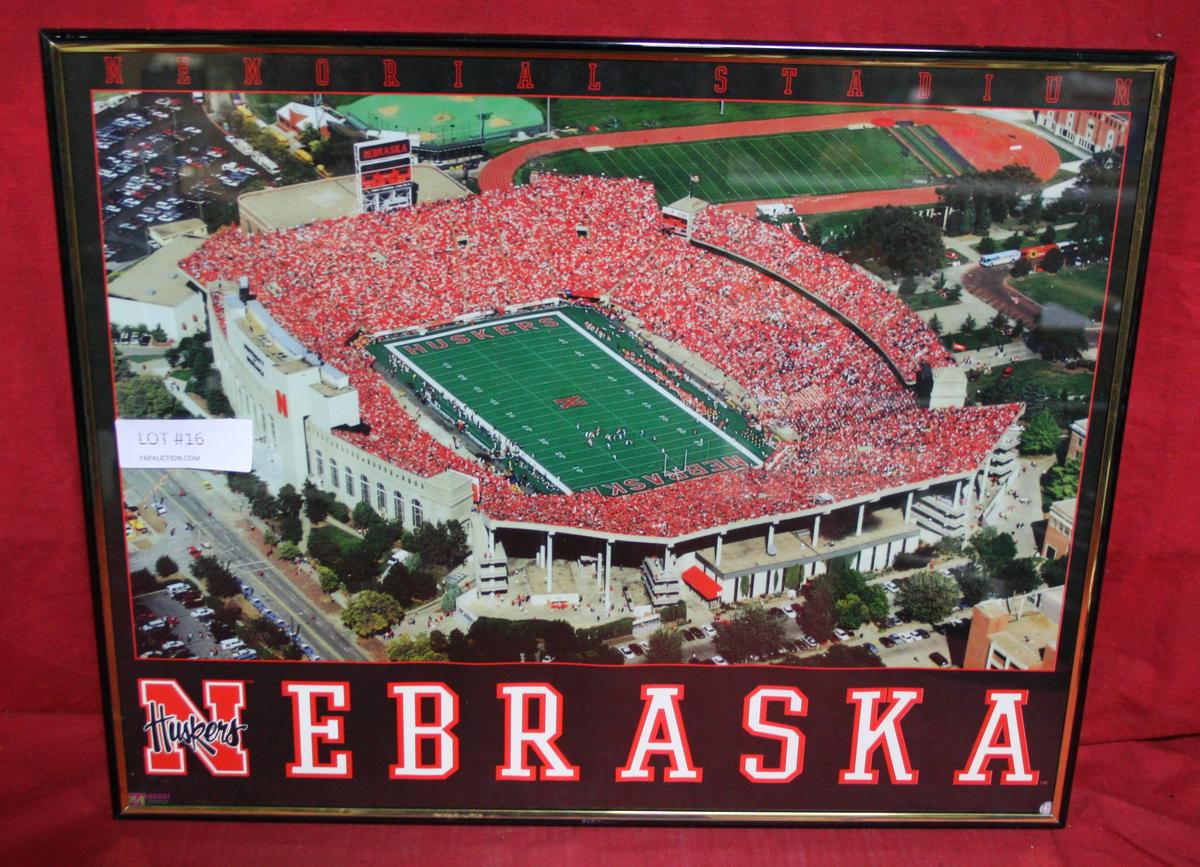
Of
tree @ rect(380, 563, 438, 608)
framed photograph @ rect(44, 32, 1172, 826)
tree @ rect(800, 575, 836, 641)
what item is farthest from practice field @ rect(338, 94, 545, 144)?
tree @ rect(800, 575, 836, 641)

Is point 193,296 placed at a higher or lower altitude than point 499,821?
higher

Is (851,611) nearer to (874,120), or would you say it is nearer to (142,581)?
(874,120)

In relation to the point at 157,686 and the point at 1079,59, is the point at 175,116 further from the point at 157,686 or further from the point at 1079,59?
the point at 1079,59

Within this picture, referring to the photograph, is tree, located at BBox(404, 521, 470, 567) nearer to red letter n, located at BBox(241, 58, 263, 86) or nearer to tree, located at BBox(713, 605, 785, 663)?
tree, located at BBox(713, 605, 785, 663)

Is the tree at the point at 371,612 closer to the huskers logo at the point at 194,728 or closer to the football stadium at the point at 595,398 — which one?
the football stadium at the point at 595,398

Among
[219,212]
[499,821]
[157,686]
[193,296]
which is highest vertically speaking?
[219,212]

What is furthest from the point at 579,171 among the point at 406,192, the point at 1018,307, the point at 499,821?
the point at 499,821
